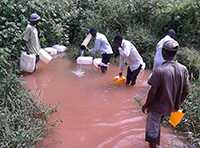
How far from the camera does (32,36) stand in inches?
362

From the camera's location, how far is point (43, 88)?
863 cm

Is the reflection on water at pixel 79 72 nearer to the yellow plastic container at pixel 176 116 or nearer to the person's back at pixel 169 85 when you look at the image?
the yellow plastic container at pixel 176 116

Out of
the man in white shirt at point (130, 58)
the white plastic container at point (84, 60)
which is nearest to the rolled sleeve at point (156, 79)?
the man in white shirt at point (130, 58)

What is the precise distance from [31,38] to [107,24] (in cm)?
280

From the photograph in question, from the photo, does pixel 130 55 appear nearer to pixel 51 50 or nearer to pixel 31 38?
pixel 31 38

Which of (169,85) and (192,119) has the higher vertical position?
(169,85)

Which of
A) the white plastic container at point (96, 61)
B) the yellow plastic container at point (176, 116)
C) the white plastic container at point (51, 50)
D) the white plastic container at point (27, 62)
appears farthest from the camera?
the white plastic container at point (51, 50)

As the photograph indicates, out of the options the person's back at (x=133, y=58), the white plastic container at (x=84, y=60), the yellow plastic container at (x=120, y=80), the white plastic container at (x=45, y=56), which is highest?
the person's back at (x=133, y=58)

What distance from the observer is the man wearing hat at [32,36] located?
9.13 m

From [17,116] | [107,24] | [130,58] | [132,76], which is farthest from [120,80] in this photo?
[17,116]

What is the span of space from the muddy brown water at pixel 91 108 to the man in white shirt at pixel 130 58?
249mm

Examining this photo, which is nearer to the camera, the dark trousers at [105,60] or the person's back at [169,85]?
the person's back at [169,85]

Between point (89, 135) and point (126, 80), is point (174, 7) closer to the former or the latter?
point (126, 80)

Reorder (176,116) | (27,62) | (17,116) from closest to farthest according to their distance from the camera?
(176,116) → (17,116) → (27,62)
